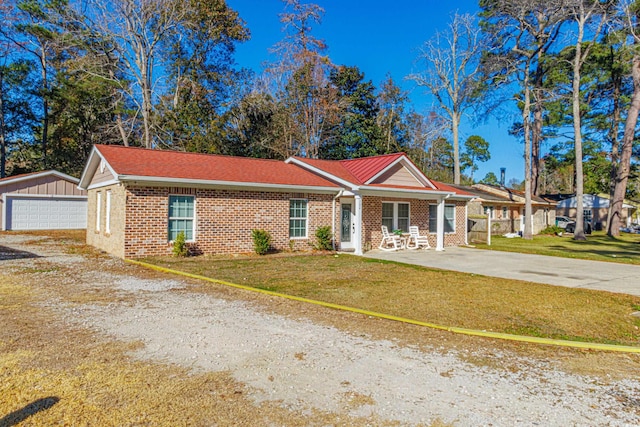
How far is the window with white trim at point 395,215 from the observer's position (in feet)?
59.1

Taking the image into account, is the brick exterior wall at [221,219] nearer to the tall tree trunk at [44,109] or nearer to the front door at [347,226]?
the front door at [347,226]

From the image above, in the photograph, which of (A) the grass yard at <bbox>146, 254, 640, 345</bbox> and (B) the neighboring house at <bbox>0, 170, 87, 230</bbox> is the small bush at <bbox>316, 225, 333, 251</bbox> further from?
(B) the neighboring house at <bbox>0, 170, 87, 230</bbox>

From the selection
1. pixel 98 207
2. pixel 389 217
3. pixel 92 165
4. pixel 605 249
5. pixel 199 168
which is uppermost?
pixel 92 165

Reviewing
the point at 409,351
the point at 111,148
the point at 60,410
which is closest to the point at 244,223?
the point at 111,148

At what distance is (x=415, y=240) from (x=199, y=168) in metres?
9.25

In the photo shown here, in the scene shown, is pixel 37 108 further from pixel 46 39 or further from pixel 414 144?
pixel 414 144

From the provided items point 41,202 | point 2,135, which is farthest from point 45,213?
point 2,135

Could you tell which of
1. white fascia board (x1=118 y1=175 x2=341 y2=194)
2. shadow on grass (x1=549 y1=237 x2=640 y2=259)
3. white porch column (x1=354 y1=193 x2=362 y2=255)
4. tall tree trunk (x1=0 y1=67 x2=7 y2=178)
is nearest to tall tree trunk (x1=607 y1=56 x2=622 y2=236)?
shadow on grass (x1=549 y1=237 x2=640 y2=259)

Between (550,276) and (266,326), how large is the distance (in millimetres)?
8720

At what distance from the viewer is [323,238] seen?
16062mm

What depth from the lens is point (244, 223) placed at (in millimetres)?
14594

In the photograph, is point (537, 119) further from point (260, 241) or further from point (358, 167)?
point (260, 241)

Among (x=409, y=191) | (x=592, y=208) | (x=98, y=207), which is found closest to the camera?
(x=98, y=207)

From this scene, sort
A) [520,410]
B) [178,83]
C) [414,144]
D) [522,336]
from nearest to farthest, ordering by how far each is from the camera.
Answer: [520,410] → [522,336] → [178,83] → [414,144]
